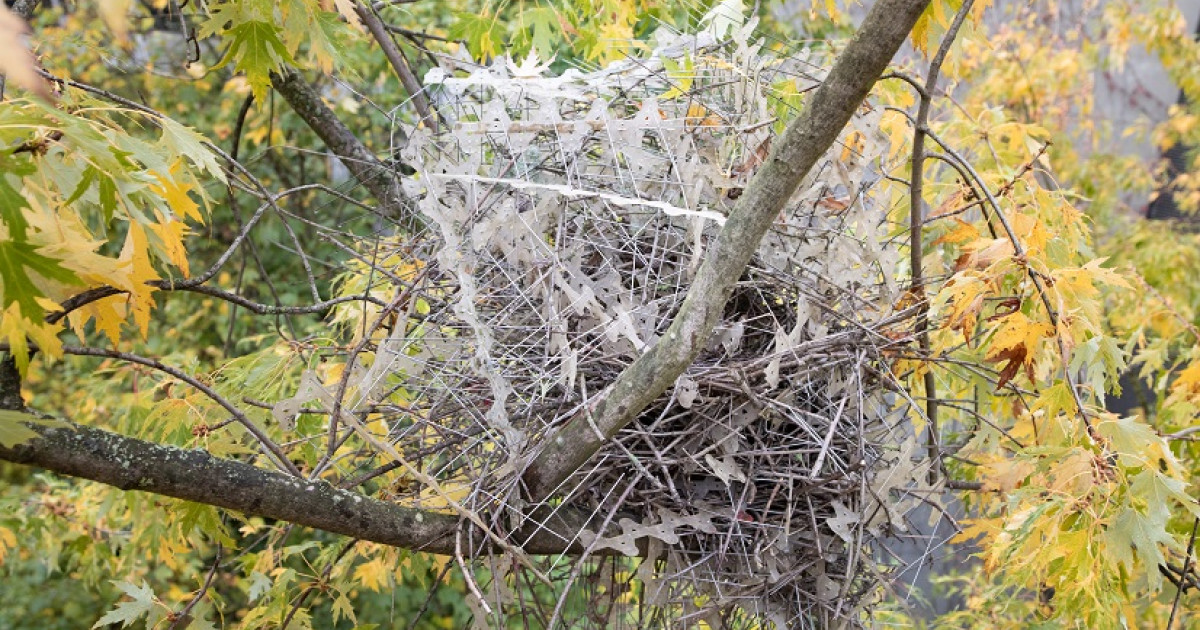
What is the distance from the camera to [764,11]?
4.54 metres

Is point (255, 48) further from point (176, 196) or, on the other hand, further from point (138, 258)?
point (138, 258)

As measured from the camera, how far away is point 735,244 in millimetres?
1235

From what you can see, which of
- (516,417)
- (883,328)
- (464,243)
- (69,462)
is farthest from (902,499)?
(69,462)

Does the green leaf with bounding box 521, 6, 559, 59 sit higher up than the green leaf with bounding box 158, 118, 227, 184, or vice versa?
the green leaf with bounding box 521, 6, 559, 59

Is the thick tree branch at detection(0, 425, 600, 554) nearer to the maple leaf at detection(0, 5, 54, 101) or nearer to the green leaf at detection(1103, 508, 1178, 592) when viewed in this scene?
the maple leaf at detection(0, 5, 54, 101)

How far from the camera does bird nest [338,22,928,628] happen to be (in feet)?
4.59

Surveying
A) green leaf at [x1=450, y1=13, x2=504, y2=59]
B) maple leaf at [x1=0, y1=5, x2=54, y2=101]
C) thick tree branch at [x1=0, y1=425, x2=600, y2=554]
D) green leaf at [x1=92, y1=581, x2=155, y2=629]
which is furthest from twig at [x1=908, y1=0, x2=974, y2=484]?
green leaf at [x1=92, y1=581, x2=155, y2=629]

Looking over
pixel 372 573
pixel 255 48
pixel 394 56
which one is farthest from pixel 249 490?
pixel 372 573

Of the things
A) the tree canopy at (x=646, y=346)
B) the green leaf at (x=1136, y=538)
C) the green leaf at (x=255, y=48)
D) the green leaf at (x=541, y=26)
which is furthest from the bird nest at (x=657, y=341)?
the green leaf at (x=541, y=26)

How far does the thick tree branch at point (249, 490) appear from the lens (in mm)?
1169

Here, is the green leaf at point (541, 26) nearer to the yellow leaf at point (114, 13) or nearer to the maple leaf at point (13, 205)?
the yellow leaf at point (114, 13)

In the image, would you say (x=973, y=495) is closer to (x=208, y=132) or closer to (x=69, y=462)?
(x=69, y=462)

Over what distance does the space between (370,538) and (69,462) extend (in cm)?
38

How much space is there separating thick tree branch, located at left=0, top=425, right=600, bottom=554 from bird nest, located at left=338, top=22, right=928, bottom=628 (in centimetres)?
4
